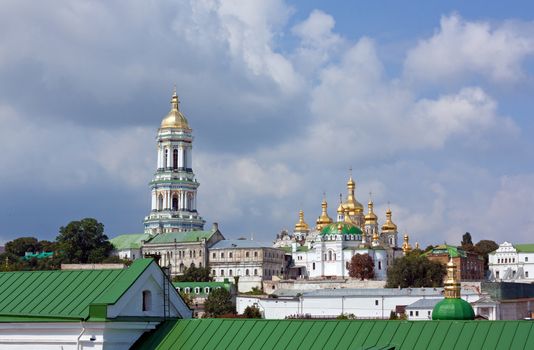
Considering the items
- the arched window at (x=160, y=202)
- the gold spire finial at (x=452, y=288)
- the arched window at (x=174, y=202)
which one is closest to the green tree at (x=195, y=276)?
the arched window at (x=174, y=202)

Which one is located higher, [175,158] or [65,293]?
[175,158]

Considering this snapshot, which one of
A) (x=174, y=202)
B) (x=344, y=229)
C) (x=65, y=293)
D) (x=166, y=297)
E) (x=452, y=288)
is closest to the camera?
(x=65, y=293)

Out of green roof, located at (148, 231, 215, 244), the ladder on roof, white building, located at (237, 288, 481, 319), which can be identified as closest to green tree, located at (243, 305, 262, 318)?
white building, located at (237, 288, 481, 319)

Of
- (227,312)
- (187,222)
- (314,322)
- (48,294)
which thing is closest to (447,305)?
(314,322)

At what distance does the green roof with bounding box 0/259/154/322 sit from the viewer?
2103 centimetres

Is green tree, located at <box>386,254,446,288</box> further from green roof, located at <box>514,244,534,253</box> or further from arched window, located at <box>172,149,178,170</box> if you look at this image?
arched window, located at <box>172,149,178,170</box>

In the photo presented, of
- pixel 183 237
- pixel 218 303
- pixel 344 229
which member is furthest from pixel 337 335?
pixel 183 237

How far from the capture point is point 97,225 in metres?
134

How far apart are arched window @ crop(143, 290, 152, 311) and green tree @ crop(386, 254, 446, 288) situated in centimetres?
9012

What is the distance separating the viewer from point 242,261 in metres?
140

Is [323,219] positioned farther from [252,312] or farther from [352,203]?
[252,312]

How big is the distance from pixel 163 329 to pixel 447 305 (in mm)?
7307

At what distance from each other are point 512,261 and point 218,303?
70.7m

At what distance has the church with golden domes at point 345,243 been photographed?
136 m
